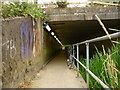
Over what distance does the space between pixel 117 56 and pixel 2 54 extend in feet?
5.42

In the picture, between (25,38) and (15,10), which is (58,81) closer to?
(25,38)

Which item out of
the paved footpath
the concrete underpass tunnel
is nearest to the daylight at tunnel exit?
the paved footpath

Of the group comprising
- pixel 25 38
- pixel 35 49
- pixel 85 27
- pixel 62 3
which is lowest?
pixel 85 27

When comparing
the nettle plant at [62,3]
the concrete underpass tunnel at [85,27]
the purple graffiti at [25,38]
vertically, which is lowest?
the concrete underpass tunnel at [85,27]

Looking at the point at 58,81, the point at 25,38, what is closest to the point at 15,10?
the point at 25,38

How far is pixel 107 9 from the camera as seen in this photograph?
6953 mm

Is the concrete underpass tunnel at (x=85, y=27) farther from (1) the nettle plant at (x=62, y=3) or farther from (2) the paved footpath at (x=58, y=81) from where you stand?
(2) the paved footpath at (x=58, y=81)

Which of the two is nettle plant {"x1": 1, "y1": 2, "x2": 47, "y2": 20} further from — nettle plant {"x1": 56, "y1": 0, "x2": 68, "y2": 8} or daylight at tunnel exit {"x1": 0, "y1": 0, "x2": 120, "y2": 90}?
nettle plant {"x1": 56, "y1": 0, "x2": 68, "y2": 8}

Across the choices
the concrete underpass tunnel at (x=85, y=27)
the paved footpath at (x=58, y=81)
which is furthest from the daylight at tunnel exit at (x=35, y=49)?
the concrete underpass tunnel at (x=85, y=27)

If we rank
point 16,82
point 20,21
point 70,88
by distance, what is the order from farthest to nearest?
point 20,21 → point 70,88 → point 16,82

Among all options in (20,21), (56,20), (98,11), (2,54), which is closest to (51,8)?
(56,20)

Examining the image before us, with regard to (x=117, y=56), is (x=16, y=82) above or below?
below

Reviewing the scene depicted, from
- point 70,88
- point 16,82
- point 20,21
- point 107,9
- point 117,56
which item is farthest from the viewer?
point 107,9

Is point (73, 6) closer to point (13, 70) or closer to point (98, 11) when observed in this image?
point (98, 11)
